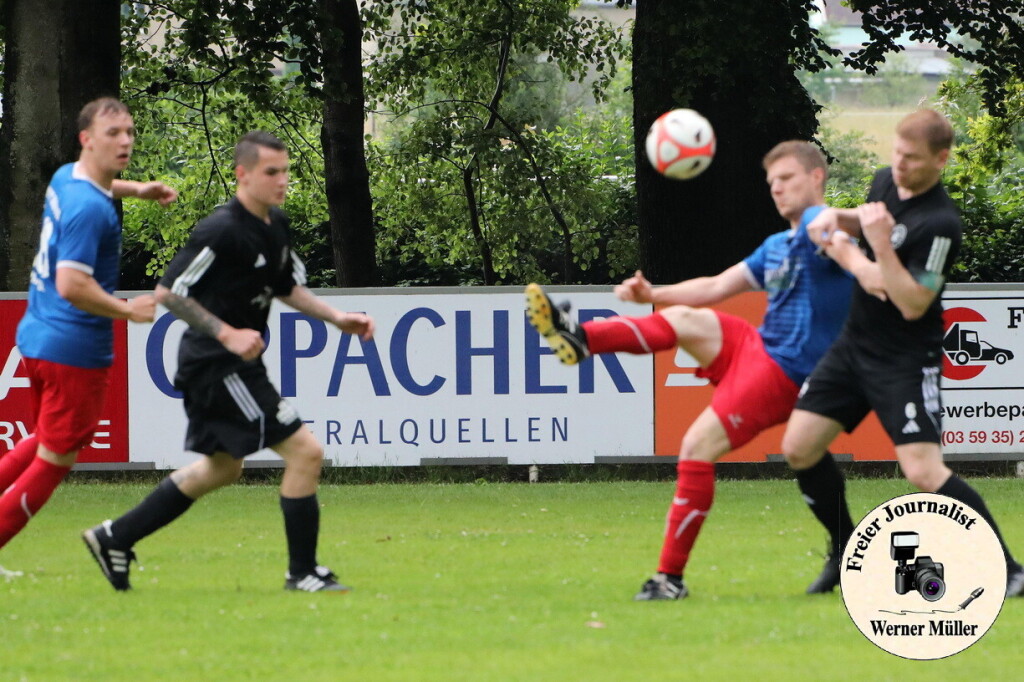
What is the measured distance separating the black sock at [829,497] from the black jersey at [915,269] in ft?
2.40

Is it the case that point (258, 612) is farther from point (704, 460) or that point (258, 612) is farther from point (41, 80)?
point (41, 80)

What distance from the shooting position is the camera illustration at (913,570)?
5.85 metres

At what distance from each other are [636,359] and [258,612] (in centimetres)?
725

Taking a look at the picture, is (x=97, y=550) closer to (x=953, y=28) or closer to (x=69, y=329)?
(x=69, y=329)

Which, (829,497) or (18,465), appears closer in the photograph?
(829,497)

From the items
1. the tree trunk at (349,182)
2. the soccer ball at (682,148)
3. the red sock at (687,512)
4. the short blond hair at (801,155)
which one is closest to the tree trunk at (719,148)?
the tree trunk at (349,182)

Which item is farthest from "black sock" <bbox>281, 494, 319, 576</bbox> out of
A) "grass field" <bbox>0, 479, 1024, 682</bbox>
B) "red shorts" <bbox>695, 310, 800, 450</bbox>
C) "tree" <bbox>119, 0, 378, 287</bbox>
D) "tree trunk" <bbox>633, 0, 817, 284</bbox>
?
"tree" <bbox>119, 0, 378, 287</bbox>

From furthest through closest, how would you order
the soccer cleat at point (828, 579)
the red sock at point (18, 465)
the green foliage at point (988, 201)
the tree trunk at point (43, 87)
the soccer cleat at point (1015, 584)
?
the green foliage at point (988, 201) < the tree trunk at point (43, 87) < the red sock at point (18, 465) < the soccer cleat at point (828, 579) < the soccer cleat at point (1015, 584)

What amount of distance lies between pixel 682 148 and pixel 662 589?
2276 mm

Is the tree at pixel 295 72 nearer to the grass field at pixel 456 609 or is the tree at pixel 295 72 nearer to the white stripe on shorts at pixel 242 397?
the grass field at pixel 456 609

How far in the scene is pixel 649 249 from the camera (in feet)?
53.4

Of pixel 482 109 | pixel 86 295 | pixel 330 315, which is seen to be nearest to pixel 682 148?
pixel 330 315

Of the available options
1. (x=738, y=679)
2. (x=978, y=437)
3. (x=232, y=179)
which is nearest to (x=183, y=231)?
(x=232, y=179)

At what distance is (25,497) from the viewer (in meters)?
7.57
